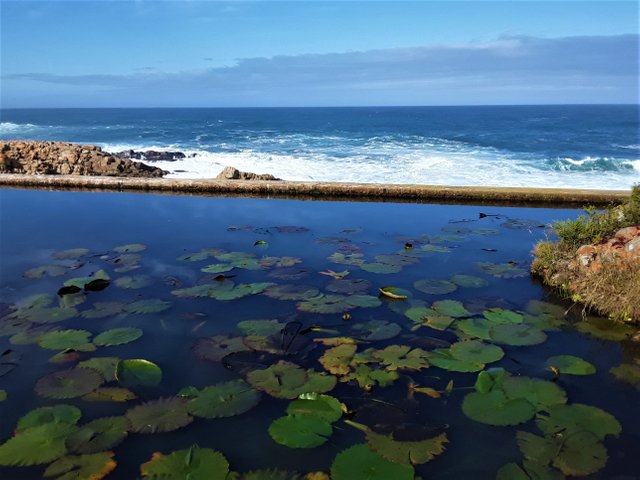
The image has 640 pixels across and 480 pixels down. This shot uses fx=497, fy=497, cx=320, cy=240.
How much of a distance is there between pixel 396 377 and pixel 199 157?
65.0 ft

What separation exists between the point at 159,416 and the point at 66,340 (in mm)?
1209

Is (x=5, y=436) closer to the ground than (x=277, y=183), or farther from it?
closer to the ground

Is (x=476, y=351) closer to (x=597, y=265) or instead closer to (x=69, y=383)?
(x=597, y=265)

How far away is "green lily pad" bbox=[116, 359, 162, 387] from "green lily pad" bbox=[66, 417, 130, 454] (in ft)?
1.18

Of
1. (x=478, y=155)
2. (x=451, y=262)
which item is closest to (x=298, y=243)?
(x=451, y=262)

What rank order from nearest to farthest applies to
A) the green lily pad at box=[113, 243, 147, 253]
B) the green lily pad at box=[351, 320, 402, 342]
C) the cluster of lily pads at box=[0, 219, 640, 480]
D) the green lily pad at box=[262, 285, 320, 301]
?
1. the cluster of lily pads at box=[0, 219, 640, 480]
2. the green lily pad at box=[351, 320, 402, 342]
3. the green lily pad at box=[262, 285, 320, 301]
4. the green lily pad at box=[113, 243, 147, 253]

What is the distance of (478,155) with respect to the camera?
919 inches

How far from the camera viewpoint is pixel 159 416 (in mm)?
2676

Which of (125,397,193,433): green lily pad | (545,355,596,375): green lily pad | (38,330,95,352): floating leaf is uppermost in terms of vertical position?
(38,330,95,352): floating leaf

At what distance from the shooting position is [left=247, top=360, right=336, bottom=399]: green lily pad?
115 inches

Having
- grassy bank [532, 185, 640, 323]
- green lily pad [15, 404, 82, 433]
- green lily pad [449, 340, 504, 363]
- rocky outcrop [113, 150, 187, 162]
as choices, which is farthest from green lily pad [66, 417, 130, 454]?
rocky outcrop [113, 150, 187, 162]

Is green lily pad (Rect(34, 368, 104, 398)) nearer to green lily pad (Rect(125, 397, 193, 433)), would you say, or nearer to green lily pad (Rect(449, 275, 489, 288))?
green lily pad (Rect(125, 397, 193, 433))

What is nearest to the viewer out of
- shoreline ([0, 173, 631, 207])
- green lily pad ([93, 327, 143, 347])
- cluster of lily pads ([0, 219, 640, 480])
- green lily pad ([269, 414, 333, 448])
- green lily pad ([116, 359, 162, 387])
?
cluster of lily pads ([0, 219, 640, 480])

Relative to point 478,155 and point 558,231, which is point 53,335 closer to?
point 558,231
